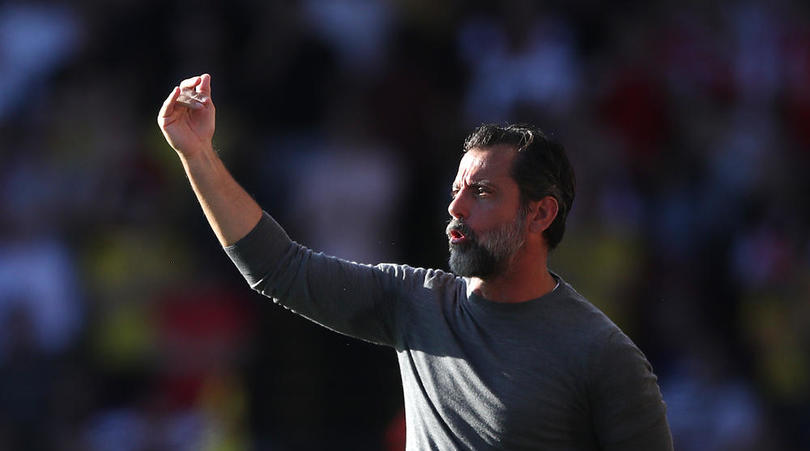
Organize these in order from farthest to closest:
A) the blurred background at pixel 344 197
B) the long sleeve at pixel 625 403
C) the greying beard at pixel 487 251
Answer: the blurred background at pixel 344 197
the greying beard at pixel 487 251
the long sleeve at pixel 625 403

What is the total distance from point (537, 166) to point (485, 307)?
38 cm

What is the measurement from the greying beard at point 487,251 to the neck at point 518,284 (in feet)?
0.11

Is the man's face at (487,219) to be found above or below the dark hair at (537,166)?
below

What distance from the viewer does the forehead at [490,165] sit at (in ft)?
11.0

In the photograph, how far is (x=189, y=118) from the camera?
3.39 metres

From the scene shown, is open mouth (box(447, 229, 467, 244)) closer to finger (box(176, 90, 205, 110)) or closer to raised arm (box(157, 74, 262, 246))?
raised arm (box(157, 74, 262, 246))

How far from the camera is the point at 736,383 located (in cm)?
767

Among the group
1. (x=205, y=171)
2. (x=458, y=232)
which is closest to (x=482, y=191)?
(x=458, y=232)

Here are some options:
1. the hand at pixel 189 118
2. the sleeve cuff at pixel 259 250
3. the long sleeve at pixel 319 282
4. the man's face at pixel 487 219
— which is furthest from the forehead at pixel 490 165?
the hand at pixel 189 118

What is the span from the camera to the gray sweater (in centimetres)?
313

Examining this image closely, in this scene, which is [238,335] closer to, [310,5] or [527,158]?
[310,5]

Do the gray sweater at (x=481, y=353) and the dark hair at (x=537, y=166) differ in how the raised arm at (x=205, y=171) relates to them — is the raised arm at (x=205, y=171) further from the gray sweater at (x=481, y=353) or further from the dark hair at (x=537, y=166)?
the dark hair at (x=537, y=166)

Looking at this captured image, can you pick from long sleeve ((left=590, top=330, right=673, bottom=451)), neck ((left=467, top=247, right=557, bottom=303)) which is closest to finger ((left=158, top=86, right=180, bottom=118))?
neck ((left=467, top=247, right=557, bottom=303))

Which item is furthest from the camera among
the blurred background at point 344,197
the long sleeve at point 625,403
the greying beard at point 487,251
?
the blurred background at point 344,197
